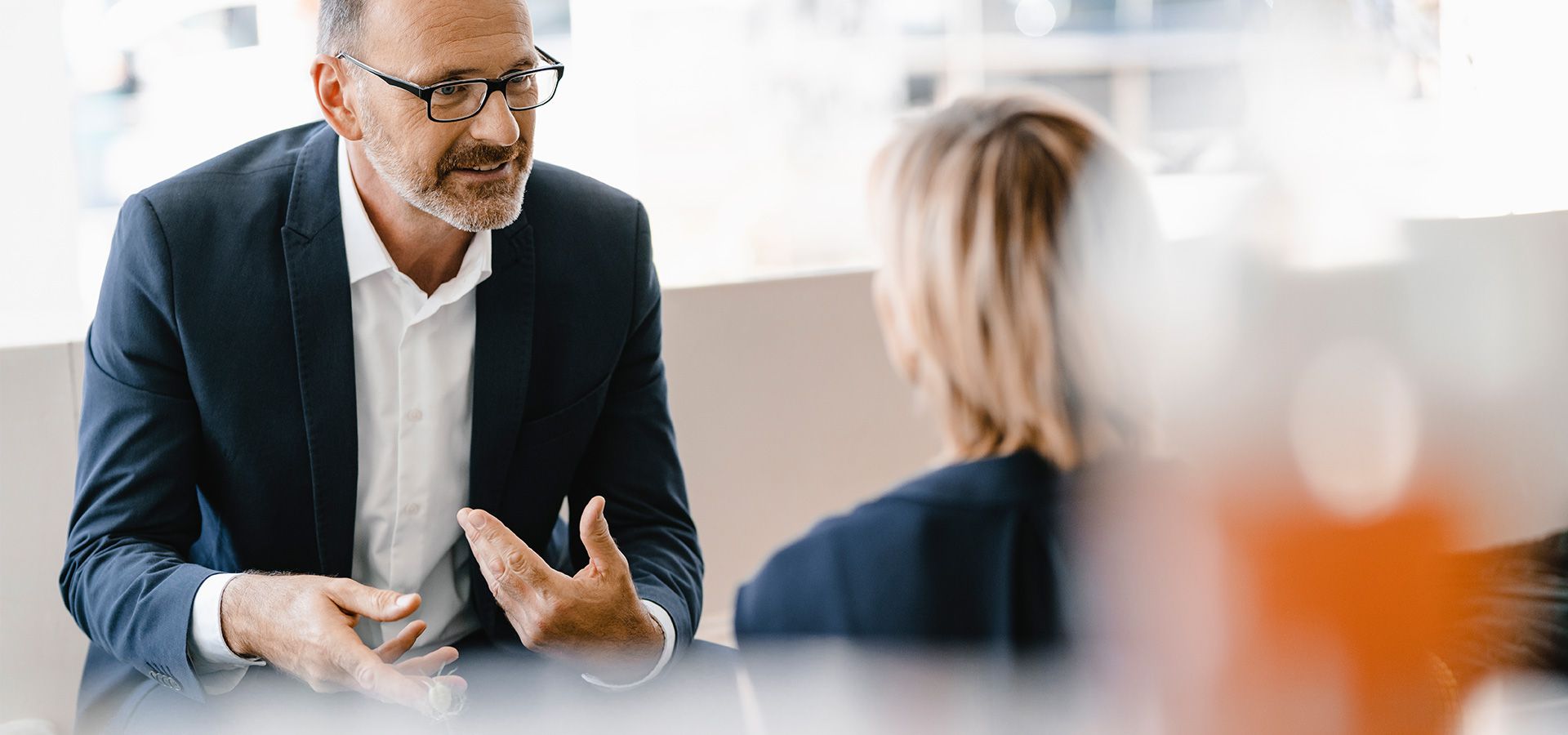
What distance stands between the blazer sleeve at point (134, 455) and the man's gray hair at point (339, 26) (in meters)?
0.20

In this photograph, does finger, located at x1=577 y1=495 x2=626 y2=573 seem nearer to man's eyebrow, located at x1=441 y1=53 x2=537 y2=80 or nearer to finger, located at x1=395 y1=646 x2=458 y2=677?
finger, located at x1=395 y1=646 x2=458 y2=677

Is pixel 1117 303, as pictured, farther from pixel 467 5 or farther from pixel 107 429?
pixel 107 429

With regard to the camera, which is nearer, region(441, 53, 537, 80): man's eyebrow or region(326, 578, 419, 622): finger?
region(326, 578, 419, 622): finger

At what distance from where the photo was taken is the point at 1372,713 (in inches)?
31.9

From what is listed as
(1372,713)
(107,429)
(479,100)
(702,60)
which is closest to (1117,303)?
(1372,713)

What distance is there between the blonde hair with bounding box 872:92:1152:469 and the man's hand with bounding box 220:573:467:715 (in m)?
0.42

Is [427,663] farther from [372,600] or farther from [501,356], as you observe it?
[501,356]

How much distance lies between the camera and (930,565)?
68 cm

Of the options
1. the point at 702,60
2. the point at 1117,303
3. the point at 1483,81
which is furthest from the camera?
the point at 702,60

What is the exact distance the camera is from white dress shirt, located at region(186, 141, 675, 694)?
1.09 metres

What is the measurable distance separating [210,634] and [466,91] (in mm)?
492

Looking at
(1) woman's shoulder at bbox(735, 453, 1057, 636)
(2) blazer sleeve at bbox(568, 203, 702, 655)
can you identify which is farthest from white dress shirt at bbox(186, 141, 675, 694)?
(1) woman's shoulder at bbox(735, 453, 1057, 636)

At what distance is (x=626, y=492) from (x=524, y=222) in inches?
10.9

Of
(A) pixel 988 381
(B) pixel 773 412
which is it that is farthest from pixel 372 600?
(B) pixel 773 412
